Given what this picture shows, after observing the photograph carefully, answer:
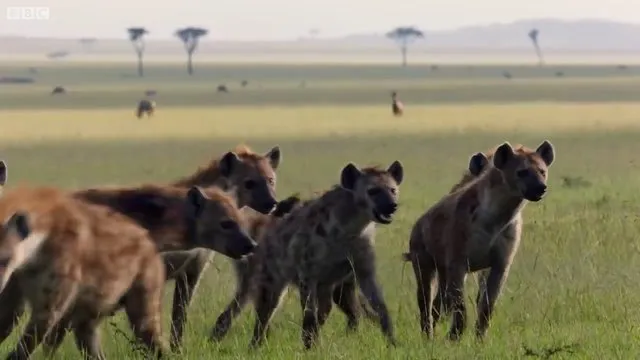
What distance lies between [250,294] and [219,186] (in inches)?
36.2

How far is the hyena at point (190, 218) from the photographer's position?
6762 millimetres

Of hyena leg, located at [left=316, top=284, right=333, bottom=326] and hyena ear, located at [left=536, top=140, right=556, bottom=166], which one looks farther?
hyena ear, located at [left=536, top=140, right=556, bottom=166]

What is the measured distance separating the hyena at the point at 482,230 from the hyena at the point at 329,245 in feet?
0.96

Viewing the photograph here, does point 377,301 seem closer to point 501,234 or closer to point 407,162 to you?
point 501,234

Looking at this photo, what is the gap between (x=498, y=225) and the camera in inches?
288

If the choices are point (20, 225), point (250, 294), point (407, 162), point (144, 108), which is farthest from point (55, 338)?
point (144, 108)

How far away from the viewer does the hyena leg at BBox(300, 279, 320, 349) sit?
690 centimetres

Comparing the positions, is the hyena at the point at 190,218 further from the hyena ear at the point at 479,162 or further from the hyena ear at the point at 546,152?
the hyena ear at the point at 546,152

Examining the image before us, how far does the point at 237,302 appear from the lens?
7602 mm

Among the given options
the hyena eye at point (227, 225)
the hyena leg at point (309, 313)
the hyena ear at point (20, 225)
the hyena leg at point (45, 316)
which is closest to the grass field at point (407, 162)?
the hyena leg at point (309, 313)

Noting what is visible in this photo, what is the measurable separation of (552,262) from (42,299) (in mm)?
4543

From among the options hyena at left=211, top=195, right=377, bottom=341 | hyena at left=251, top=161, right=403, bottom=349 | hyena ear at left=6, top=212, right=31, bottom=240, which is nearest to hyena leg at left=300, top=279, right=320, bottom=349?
hyena at left=251, top=161, right=403, bottom=349

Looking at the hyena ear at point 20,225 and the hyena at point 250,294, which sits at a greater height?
the hyena ear at point 20,225

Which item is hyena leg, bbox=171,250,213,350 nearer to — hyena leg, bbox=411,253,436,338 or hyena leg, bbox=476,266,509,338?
hyena leg, bbox=411,253,436,338
